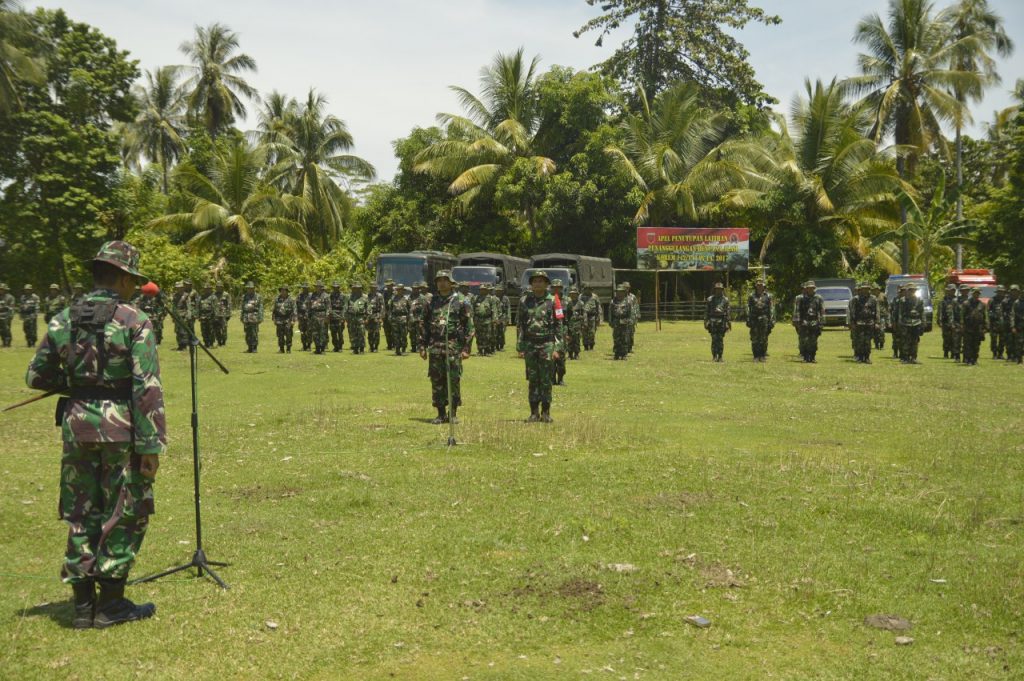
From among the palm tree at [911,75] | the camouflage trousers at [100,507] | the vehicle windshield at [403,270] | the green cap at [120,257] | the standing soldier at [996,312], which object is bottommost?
the camouflage trousers at [100,507]

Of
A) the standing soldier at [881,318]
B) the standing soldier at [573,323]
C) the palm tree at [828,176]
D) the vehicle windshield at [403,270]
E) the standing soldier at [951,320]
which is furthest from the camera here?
the palm tree at [828,176]

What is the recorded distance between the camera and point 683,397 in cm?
1516

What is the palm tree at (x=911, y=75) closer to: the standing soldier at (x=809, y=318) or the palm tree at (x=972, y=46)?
the palm tree at (x=972, y=46)

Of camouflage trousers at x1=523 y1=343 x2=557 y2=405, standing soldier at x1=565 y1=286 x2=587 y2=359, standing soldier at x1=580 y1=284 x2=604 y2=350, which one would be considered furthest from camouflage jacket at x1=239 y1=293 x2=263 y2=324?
camouflage trousers at x1=523 y1=343 x2=557 y2=405

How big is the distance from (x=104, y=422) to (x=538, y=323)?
741cm

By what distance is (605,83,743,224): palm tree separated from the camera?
41594mm

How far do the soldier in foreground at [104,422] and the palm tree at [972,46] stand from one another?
38327mm

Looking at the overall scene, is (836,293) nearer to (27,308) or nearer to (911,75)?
(911,75)

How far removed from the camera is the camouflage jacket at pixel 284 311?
80.0 feet

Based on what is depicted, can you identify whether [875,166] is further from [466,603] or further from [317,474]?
[466,603]

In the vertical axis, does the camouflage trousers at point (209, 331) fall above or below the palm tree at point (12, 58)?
below

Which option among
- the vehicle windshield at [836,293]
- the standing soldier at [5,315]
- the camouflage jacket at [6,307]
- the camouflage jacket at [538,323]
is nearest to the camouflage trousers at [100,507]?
the camouflage jacket at [538,323]

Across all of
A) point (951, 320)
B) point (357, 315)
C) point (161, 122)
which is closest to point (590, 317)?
point (357, 315)

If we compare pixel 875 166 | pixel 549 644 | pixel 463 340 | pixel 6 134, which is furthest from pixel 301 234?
pixel 549 644
